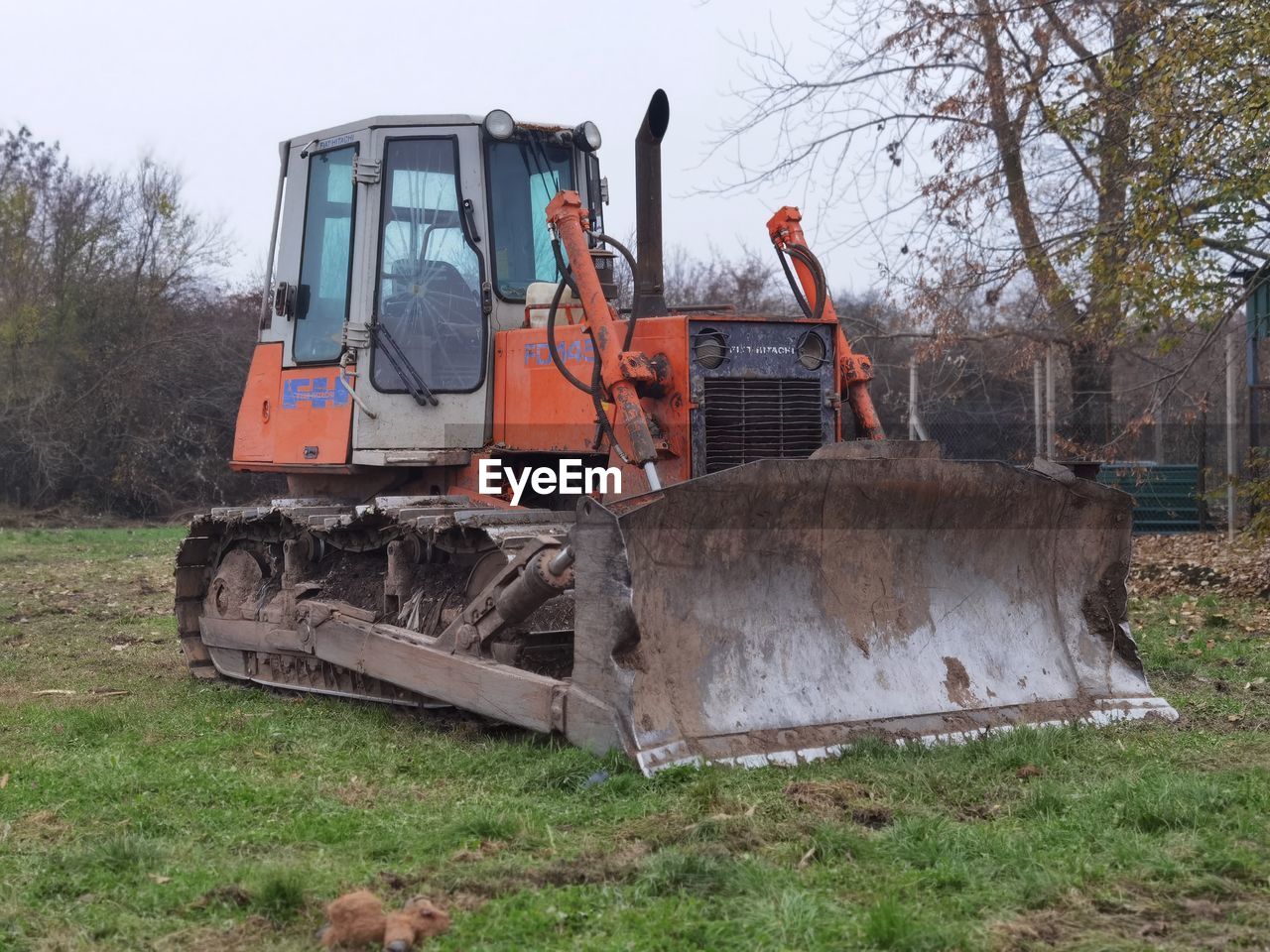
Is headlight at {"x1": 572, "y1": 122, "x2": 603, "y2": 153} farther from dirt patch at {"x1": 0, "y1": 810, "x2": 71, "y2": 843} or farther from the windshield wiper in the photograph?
dirt patch at {"x1": 0, "y1": 810, "x2": 71, "y2": 843}

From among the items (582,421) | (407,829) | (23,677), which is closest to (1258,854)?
(407,829)

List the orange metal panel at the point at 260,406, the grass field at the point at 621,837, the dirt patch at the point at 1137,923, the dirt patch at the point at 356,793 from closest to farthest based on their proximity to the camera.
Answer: the dirt patch at the point at 1137,923 → the grass field at the point at 621,837 → the dirt patch at the point at 356,793 → the orange metal panel at the point at 260,406

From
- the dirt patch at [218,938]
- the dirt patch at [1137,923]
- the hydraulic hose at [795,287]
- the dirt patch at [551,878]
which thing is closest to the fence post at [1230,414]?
the hydraulic hose at [795,287]

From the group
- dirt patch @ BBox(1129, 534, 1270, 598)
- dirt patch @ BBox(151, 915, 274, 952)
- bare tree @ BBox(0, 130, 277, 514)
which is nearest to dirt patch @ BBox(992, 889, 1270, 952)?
dirt patch @ BBox(151, 915, 274, 952)

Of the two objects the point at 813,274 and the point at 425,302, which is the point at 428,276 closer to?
the point at 425,302

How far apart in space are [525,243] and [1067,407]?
12928mm

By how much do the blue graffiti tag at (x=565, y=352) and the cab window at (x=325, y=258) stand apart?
121 cm

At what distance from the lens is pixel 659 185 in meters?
6.71

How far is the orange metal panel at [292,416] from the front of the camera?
7797 millimetres

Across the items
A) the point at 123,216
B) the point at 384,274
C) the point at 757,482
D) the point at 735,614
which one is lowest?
the point at 735,614

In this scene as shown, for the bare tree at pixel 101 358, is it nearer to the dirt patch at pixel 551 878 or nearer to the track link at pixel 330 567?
the track link at pixel 330 567

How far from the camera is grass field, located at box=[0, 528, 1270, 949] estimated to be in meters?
3.69

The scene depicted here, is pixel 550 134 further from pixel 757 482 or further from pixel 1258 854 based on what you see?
pixel 1258 854

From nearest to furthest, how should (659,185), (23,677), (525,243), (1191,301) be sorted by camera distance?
(659,185), (525,243), (23,677), (1191,301)
